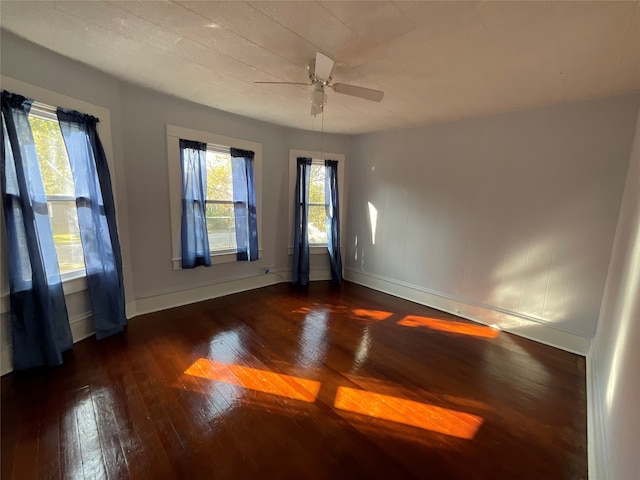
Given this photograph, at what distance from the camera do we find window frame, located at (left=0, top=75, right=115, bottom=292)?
195cm

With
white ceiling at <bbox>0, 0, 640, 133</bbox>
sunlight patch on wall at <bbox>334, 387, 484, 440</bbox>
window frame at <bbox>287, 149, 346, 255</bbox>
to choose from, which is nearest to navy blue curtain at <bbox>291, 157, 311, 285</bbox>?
window frame at <bbox>287, 149, 346, 255</bbox>

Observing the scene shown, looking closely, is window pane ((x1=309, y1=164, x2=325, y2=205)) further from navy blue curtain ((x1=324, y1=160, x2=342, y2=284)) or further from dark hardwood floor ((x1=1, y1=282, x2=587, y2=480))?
dark hardwood floor ((x1=1, y1=282, x2=587, y2=480))

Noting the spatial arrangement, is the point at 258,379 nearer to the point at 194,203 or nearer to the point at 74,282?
the point at 74,282

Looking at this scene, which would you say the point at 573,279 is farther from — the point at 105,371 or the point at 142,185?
the point at 142,185

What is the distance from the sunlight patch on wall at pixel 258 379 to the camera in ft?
6.37

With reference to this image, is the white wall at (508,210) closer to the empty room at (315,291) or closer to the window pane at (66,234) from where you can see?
the empty room at (315,291)

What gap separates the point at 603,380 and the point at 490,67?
231 centimetres

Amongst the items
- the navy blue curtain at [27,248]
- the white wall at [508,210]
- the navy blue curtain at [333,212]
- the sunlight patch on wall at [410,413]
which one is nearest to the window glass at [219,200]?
the navy blue curtain at [333,212]

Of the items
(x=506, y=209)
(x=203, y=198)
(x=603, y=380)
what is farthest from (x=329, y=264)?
(x=603, y=380)

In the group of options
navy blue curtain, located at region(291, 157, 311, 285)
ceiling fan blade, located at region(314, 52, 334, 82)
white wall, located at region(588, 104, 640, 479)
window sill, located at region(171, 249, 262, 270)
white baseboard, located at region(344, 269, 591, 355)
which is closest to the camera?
white wall, located at region(588, 104, 640, 479)

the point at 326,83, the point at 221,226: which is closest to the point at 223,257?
the point at 221,226

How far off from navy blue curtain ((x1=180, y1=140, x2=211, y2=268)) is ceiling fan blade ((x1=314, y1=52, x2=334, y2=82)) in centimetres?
192

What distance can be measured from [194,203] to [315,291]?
2.10 m

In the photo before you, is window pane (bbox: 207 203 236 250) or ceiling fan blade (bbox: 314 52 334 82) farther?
window pane (bbox: 207 203 236 250)
